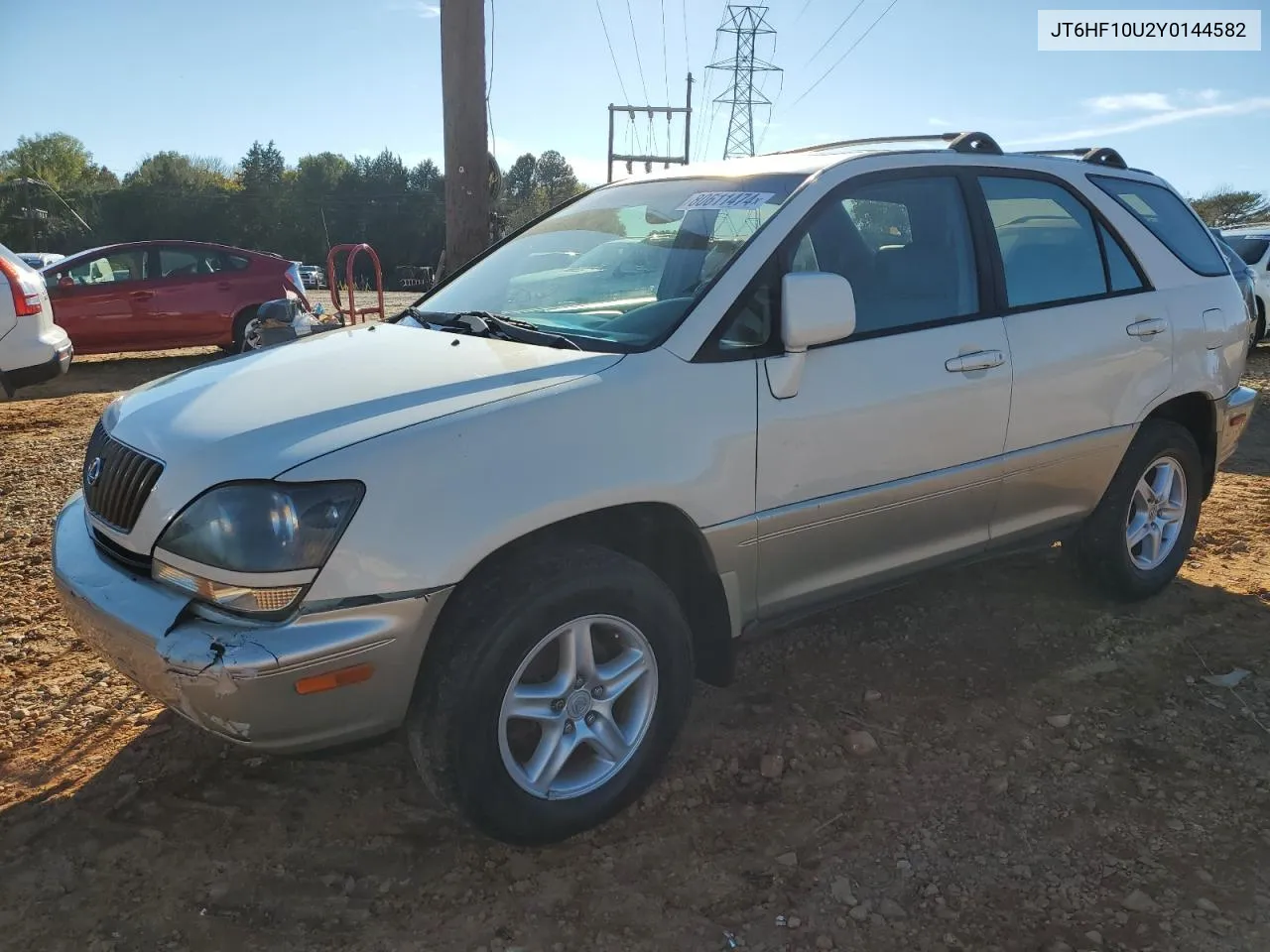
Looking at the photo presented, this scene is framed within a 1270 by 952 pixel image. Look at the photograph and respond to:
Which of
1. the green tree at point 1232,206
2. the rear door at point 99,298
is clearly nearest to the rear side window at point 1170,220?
the rear door at point 99,298

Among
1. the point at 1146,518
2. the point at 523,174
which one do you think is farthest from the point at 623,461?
the point at 523,174

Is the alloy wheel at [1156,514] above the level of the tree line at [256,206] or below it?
below

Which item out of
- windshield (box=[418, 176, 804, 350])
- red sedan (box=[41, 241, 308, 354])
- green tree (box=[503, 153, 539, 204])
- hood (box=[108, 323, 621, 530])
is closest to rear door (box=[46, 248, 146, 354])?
red sedan (box=[41, 241, 308, 354])

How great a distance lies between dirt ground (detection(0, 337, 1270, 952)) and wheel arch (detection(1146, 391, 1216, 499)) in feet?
2.63

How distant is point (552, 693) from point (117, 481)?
4.25ft

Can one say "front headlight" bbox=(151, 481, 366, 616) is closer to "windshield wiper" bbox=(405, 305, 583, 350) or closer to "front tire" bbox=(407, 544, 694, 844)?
"front tire" bbox=(407, 544, 694, 844)

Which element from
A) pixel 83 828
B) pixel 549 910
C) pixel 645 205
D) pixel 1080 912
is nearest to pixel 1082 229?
pixel 645 205

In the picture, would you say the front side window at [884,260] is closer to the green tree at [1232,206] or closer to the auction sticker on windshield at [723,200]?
the auction sticker on windshield at [723,200]

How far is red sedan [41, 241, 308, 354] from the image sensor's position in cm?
1091

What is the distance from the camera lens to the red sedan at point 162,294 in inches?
429

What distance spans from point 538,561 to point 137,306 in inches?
413

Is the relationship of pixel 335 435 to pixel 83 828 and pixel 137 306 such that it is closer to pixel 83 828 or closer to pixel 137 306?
pixel 83 828

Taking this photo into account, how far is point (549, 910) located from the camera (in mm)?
2393

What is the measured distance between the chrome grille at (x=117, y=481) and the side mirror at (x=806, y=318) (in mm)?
1681
